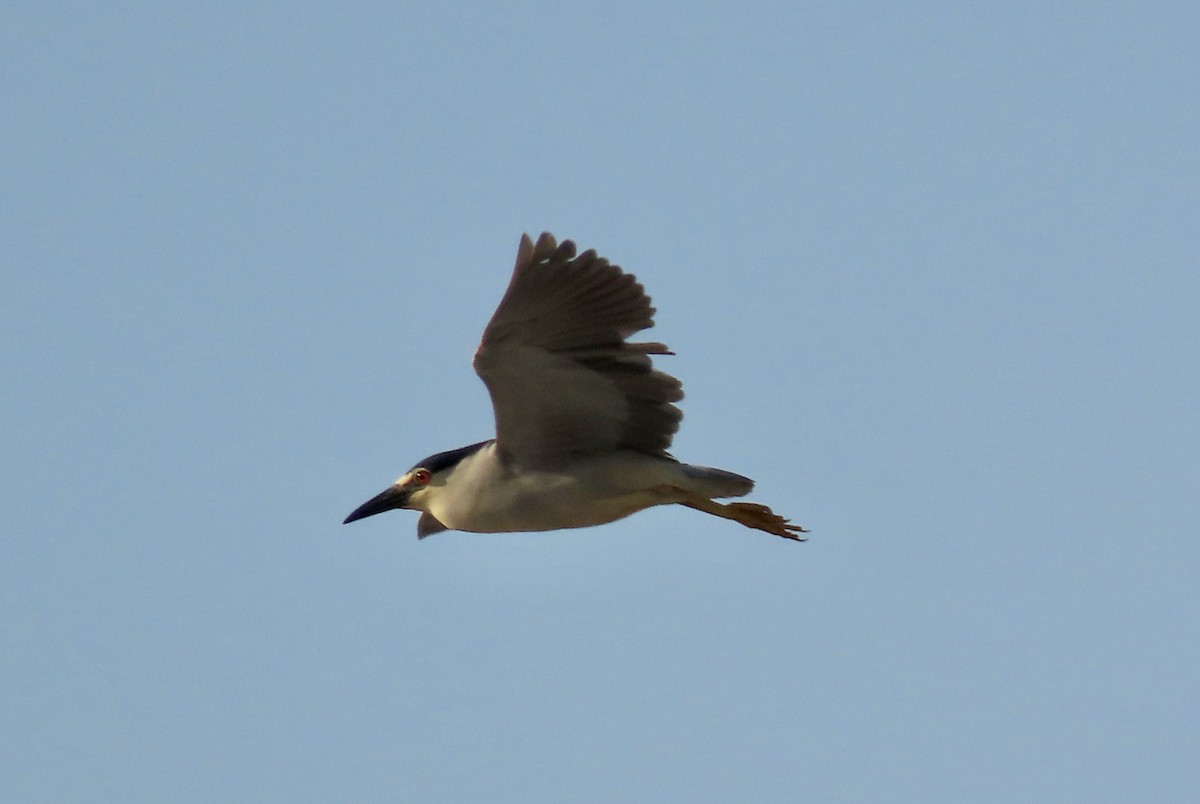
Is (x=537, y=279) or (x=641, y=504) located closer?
(x=537, y=279)

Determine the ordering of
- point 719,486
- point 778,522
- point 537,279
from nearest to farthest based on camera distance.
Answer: point 537,279, point 719,486, point 778,522

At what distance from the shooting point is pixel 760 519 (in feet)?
48.4

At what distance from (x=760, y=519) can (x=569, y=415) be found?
232cm

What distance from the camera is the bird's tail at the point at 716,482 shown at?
13.2 meters

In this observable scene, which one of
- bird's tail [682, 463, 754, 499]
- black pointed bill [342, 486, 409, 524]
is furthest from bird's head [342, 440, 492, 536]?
bird's tail [682, 463, 754, 499]

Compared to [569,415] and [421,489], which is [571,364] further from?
[421,489]

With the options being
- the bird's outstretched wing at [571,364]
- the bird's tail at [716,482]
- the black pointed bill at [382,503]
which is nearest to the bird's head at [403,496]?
the black pointed bill at [382,503]

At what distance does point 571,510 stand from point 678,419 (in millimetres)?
1011

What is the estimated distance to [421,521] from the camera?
49.2ft

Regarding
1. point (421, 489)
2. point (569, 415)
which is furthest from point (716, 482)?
point (421, 489)

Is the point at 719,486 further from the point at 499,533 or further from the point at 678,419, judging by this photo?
the point at 499,533

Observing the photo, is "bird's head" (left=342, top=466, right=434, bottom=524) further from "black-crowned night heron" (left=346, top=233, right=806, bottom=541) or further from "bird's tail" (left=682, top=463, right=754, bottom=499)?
"bird's tail" (left=682, top=463, right=754, bottom=499)

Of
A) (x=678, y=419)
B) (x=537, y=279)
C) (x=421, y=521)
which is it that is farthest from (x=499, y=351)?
(x=421, y=521)

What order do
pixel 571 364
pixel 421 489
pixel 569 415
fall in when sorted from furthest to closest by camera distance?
pixel 421 489
pixel 569 415
pixel 571 364
